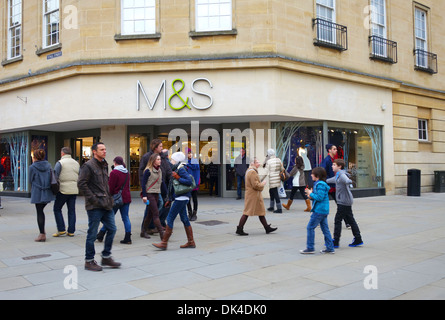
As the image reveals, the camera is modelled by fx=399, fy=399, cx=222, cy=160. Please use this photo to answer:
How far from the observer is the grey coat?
7668 millimetres

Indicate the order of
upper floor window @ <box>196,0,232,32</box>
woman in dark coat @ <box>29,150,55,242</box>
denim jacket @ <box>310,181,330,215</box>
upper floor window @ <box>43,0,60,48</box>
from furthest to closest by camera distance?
1. upper floor window @ <box>43,0,60,48</box>
2. upper floor window @ <box>196,0,232,32</box>
3. woman in dark coat @ <box>29,150,55,242</box>
4. denim jacket @ <box>310,181,330,215</box>

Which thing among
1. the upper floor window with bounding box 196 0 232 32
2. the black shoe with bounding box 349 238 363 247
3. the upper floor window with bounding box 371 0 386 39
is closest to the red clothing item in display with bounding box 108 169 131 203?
the black shoe with bounding box 349 238 363 247

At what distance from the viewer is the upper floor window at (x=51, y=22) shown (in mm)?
15273

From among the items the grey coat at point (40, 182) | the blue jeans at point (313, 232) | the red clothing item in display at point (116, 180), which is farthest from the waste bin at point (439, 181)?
the grey coat at point (40, 182)

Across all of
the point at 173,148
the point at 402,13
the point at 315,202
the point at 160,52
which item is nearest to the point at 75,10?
the point at 160,52

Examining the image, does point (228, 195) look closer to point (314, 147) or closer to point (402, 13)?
point (314, 147)

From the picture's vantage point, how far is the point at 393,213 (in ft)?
36.7

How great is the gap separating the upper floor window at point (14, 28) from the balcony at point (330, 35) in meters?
12.1

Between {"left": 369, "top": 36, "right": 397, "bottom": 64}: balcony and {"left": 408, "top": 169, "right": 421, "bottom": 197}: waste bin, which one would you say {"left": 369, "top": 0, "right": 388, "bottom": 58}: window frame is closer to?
{"left": 369, "top": 36, "right": 397, "bottom": 64}: balcony

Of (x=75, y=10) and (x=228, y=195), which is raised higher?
(x=75, y=10)

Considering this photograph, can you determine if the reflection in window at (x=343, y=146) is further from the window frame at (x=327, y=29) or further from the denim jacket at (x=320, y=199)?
the denim jacket at (x=320, y=199)

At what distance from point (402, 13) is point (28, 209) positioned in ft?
56.1

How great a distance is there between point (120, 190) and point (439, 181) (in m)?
16.3

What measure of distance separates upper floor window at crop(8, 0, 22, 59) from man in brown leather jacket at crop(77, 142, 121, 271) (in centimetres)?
1378
